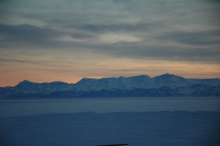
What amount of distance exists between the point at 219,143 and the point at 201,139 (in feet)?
5.37

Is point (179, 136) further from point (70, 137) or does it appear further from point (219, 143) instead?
point (70, 137)

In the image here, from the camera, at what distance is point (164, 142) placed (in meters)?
13.5

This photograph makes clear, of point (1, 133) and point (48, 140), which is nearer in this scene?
point (48, 140)

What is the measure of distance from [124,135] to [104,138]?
67.3 inches

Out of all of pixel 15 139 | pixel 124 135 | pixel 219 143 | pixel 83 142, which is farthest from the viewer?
pixel 124 135

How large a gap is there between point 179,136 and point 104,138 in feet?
18.1

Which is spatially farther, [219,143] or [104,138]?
[104,138]

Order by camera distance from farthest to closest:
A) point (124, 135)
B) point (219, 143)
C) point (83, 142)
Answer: point (124, 135) < point (83, 142) < point (219, 143)

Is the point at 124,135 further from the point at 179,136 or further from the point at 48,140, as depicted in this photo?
the point at 48,140

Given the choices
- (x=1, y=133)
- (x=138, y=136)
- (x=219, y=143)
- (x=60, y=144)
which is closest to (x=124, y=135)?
(x=138, y=136)

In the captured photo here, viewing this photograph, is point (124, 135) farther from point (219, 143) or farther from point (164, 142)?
point (219, 143)

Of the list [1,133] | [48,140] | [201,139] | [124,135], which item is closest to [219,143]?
[201,139]

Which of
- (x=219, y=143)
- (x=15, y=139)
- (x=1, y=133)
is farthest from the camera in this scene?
(x=1, y=133)

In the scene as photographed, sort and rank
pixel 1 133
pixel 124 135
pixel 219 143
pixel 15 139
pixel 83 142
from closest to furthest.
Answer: pixel 219 143, pixel 83 142, pixel 15 139, pixel 124 135, pixel 1 133
